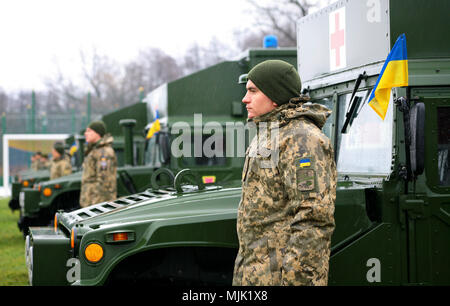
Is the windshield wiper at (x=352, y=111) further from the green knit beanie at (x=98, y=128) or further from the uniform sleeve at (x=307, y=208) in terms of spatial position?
the green knit beanie at (x=98, y=128)

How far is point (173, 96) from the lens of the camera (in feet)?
29.8

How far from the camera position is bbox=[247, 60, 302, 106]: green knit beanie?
2.95m

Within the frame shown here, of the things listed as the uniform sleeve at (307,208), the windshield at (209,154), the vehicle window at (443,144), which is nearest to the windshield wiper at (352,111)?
the vehicle window at (443,144)

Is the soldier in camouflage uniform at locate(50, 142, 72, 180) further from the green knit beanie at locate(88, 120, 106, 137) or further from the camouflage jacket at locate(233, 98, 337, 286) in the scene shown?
the camouflage jacket at locate(233, 98, 337, 286)

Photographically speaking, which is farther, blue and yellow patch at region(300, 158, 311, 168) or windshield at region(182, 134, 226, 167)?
windshield at region(182, 134, 226, 167)

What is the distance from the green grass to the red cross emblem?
4.86 meters

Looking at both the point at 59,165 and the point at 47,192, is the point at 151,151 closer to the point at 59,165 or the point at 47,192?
the point at 47,192

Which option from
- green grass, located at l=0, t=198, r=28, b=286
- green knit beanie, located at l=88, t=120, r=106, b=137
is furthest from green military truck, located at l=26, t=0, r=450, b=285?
green knit beanie, located at l=88, t=120, r=106, b=137

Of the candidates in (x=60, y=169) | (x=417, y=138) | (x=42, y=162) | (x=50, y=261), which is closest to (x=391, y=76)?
(x=417, y=138)

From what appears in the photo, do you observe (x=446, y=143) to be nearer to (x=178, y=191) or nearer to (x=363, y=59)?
(x=363, y=59)

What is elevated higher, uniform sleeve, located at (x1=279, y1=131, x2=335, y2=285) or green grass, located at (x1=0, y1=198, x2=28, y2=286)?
uniform sleeve, located at (x1=279, y1=131, x2=335, y2=285)

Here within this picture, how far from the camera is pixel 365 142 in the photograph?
155 inches

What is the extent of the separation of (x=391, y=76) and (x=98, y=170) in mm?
5359
